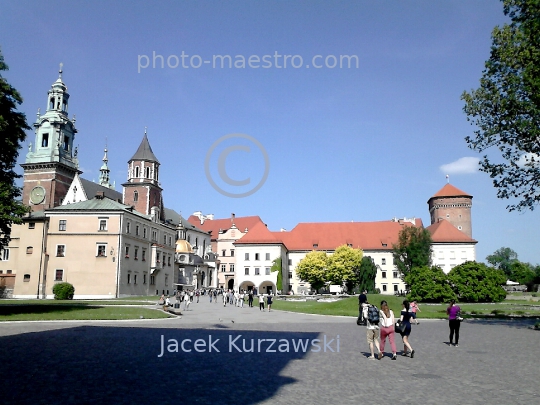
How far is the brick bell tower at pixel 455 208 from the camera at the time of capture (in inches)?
4097

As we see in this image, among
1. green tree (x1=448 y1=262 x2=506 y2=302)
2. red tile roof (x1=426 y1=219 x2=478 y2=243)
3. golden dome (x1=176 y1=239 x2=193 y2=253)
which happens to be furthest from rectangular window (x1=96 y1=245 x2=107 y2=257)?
red tile roof (x1=426 y1=219 x2=478 y2=243)

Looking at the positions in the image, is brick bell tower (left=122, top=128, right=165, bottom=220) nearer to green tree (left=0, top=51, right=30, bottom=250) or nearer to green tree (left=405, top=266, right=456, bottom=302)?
green tree (left=405, top=266, right=456, bottom=302)

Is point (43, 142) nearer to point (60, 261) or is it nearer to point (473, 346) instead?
point (60, 261)

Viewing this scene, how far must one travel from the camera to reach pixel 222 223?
12675 centimetres

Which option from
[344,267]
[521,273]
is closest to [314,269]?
[344,267]

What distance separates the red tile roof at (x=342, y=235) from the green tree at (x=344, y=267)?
1364cm

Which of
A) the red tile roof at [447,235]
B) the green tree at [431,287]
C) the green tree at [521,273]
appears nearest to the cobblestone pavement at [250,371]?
the green tree at [431,287]

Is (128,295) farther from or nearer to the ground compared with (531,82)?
nearer to the ground

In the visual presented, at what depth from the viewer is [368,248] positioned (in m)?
97.1

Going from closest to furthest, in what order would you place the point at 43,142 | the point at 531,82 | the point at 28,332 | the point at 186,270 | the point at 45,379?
the point at 45,379, the point at 28,332, the point at 531,82, the point at 43,142, the point at 186,270

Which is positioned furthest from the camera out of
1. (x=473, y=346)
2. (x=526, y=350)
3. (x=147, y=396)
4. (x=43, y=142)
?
(x=43, y=142)

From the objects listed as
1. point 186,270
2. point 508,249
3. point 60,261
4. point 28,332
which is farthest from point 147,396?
point 508,249

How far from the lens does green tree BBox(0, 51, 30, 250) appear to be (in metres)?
28.3

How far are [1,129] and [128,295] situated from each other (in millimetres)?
40418
